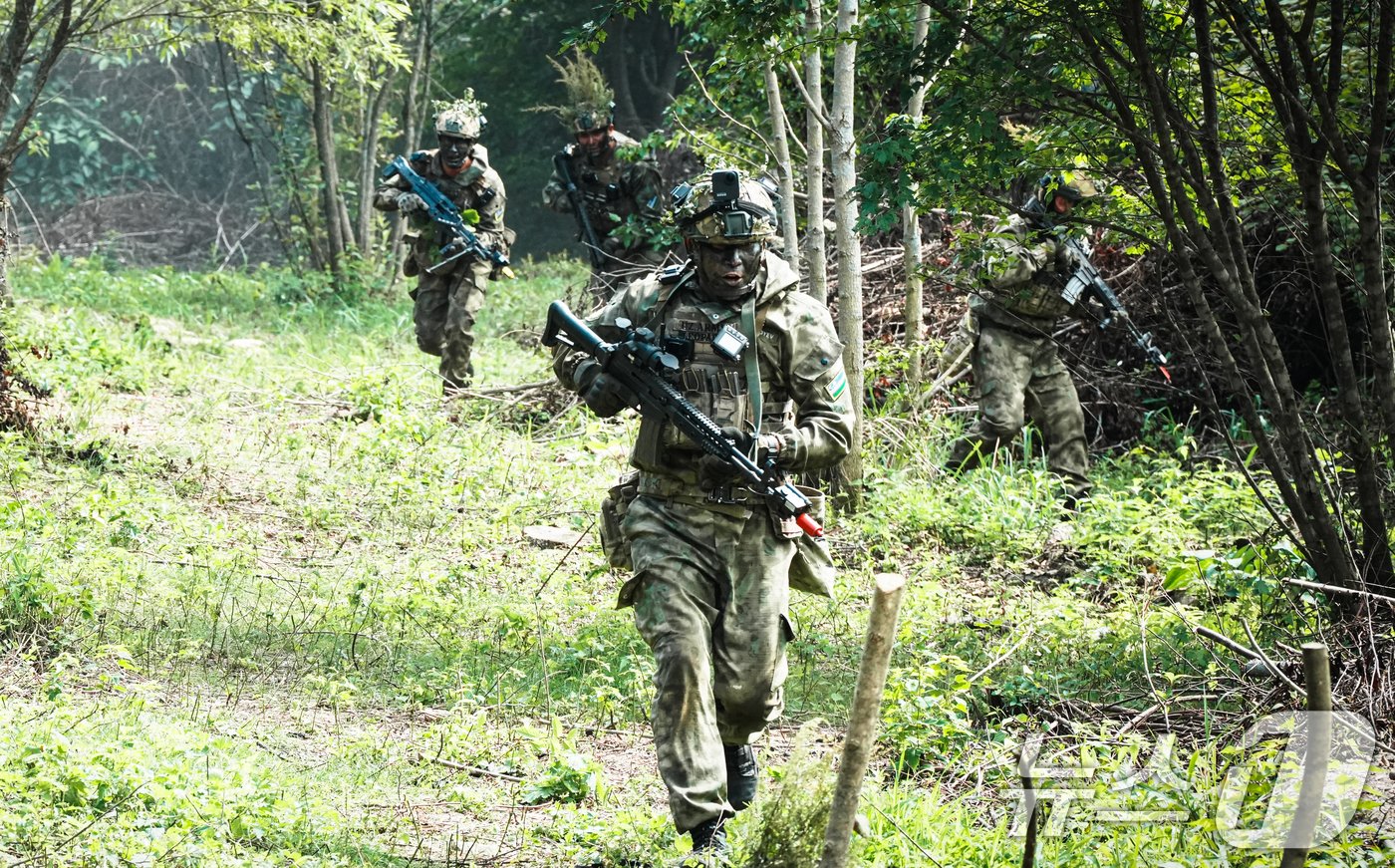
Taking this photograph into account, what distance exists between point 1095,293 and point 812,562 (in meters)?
4.71

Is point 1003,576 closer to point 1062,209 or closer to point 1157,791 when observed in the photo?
point 1062,209

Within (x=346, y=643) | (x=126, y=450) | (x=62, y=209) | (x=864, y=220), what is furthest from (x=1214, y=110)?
(x=62, y=209)

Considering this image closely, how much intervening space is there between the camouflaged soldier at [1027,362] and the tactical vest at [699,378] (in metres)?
3.66

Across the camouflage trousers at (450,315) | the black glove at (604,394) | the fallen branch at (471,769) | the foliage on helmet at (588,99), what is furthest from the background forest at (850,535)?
the foliage on helmet at (588,99)

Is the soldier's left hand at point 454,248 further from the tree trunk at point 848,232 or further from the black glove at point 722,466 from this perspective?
the black glove at point 722,466

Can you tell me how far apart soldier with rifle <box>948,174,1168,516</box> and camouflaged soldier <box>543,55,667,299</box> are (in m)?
3.58

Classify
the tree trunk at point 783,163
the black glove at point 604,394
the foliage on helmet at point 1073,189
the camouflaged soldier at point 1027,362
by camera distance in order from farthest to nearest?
the camouflaged soldier at point 1027,362, the tree trunk at point 783,163, the foliage on helmet at point 1073,189, the black glove at point 604,394

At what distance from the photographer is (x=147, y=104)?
25578mm

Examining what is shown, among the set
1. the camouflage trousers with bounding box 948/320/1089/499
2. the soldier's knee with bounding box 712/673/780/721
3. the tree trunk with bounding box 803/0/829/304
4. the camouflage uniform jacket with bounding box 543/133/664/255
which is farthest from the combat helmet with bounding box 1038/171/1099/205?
the camouflage uniform jacket with bounding box 543/133/664/255

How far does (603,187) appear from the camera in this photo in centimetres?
1195

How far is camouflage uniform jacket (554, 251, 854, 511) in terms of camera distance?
4.39m

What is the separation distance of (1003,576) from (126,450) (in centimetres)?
486

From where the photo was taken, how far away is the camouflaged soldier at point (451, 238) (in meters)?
10.4

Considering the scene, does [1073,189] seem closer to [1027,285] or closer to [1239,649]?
[1027,285]
